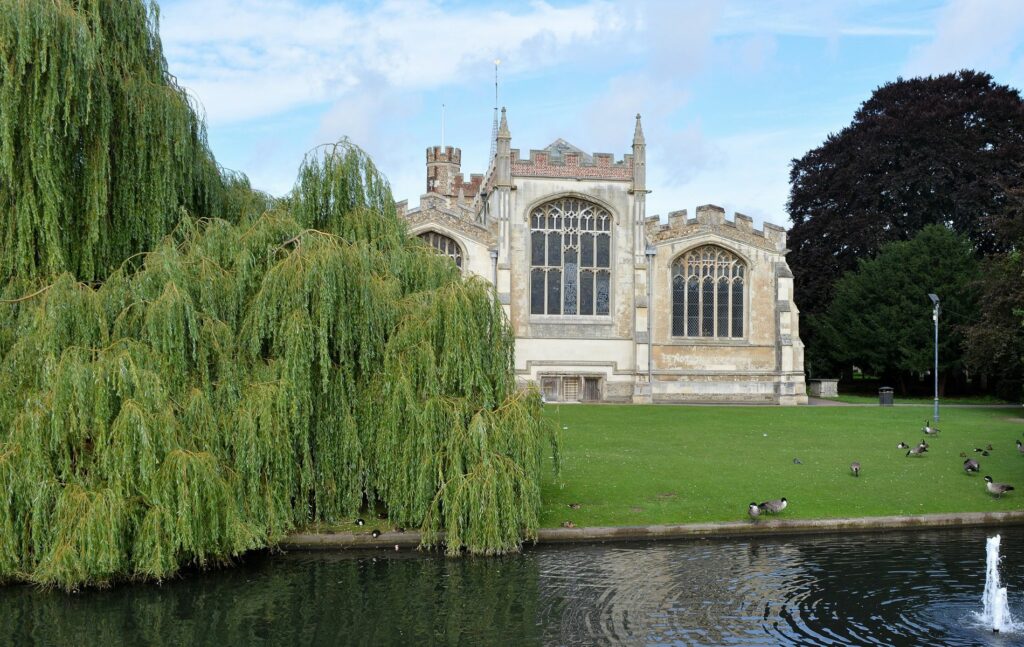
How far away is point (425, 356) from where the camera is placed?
637 inches

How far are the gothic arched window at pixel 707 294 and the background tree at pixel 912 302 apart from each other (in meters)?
8.35

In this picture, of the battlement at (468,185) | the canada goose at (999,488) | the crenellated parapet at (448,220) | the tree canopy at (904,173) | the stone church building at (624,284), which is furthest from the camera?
the battlement at (468,185)

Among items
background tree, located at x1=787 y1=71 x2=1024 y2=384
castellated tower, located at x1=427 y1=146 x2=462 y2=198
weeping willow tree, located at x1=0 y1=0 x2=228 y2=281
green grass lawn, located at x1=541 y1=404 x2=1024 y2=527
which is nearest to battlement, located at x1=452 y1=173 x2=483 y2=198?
castellated tower, located at x1=427 y1=146 x2=462 y2=198

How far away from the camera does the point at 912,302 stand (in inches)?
1727

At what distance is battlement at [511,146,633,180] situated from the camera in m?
38.8

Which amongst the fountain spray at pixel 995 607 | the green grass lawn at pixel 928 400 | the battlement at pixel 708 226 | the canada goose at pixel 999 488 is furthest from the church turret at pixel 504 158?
the fountain spray at pixel 995 607

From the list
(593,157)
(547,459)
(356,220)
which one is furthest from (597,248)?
(356,220)

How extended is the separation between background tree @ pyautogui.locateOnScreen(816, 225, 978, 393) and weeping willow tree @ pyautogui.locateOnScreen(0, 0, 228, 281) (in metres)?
35.1

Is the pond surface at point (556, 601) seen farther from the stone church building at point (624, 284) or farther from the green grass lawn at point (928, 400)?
the green grass lawn at point (928, 400)

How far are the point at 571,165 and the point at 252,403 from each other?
26.1 m

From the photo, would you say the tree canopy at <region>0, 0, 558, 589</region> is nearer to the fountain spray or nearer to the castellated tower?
the fountain spray

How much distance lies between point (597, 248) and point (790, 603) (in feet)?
88.7

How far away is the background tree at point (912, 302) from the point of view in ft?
141

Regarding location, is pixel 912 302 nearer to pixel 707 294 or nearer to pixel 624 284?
pixel 707 294
